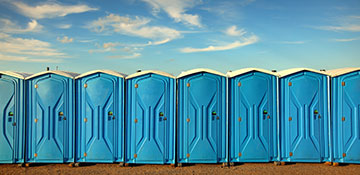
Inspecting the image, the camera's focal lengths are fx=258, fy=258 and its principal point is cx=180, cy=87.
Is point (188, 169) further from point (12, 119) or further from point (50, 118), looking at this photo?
point (12, 119)

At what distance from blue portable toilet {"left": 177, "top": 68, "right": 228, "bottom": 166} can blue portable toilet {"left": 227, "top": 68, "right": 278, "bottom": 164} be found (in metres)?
0.20

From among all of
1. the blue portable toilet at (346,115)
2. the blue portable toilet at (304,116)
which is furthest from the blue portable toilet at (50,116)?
the blue portable toilet at (346,115)

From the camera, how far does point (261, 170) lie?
5.37 metres

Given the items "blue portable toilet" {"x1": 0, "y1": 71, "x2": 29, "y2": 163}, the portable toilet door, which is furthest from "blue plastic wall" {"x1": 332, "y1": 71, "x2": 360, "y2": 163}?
"blue portable toilet" {"x1": 0, "y1": 71, "x2": 29, "y2": 163}

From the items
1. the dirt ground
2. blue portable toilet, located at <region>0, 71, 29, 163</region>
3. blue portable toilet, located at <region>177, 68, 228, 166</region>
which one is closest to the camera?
the dirt ground

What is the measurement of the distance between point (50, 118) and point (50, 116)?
0.04 m

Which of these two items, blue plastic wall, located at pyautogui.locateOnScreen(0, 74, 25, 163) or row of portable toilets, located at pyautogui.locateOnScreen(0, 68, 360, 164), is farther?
blue plastic wall, located at pyautogui.locateOnScreen(0, 74, 25, 163)

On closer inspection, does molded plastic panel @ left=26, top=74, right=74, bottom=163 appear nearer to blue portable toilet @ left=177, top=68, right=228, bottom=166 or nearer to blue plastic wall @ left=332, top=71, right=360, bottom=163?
blue portable toilet @ left=177, top=68, right=228, bottom=166

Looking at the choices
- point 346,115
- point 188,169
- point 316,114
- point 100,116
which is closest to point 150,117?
point 100,116

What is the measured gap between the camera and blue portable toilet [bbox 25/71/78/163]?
5.50m

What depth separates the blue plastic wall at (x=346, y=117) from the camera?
18.0 ft

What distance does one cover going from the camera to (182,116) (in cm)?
545

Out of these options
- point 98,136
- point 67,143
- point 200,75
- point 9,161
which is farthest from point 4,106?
point 200,75

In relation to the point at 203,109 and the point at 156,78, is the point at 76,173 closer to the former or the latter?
the point at 156,78
